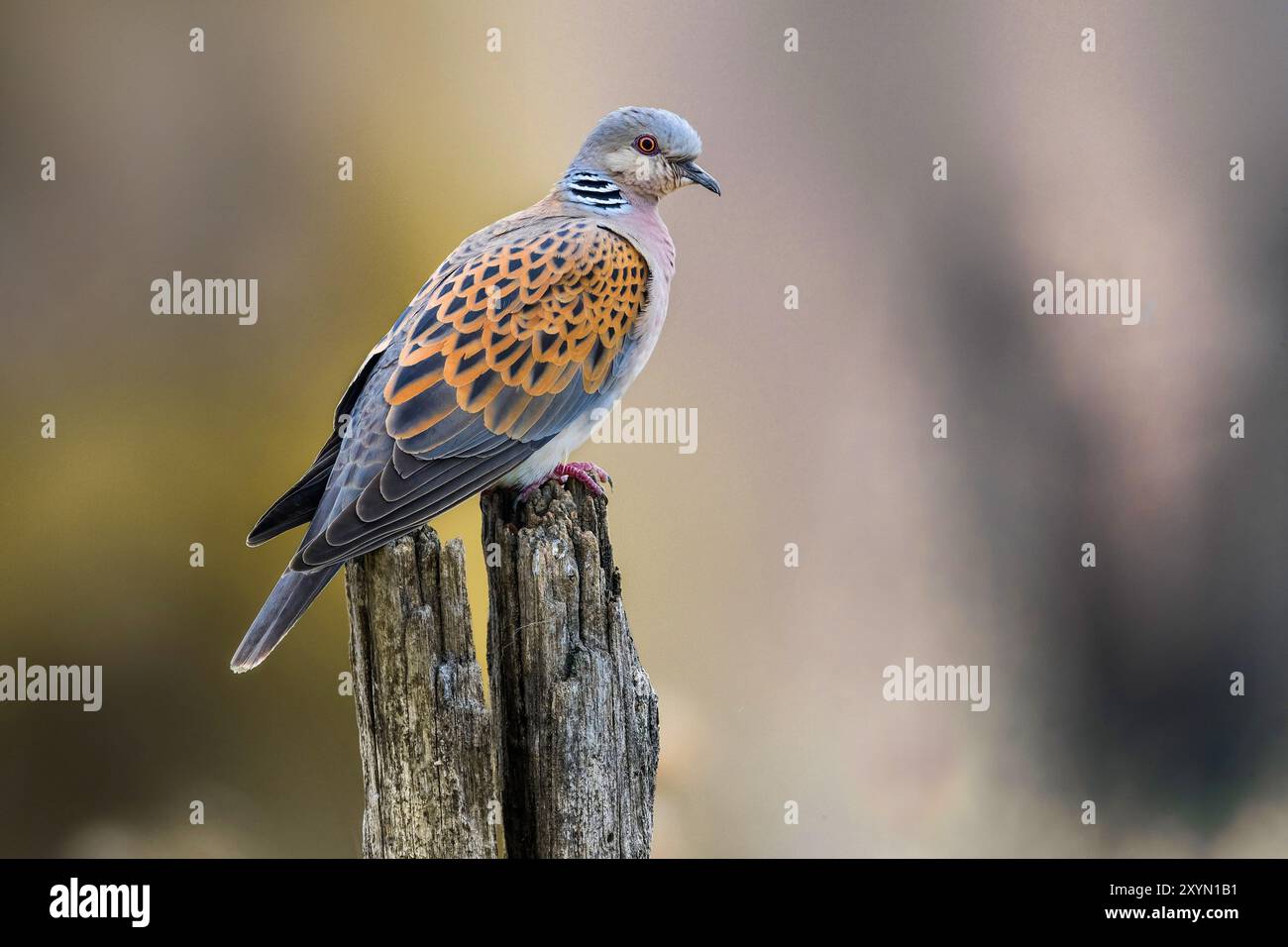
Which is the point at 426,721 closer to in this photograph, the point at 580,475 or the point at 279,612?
the point at 279,612

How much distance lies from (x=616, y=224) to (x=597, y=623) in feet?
6.56

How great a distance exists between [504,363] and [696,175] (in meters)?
1.34

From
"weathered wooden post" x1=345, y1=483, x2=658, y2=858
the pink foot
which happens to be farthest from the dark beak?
"weathered wooden post" x1=345, y1=483, x2=658, y2=858

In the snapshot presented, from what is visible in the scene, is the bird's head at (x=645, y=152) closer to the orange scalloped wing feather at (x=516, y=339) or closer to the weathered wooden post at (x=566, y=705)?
the orange scalloped wing feather at (x=516, y=339)

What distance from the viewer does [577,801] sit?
4.32 metres

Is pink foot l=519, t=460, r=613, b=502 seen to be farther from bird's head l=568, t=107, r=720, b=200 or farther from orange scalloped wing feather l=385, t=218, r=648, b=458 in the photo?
bird's head l=568, t=107, r=720, b=200

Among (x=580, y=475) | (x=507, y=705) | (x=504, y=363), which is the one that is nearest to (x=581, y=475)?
(x=580, y=475)

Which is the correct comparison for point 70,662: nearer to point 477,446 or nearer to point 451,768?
point 477,446

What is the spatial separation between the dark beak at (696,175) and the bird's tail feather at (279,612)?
8.05 ft

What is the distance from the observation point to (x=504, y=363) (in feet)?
17.2

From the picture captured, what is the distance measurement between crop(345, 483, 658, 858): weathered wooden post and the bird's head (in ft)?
6.26

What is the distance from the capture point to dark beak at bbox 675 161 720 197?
5938 mm

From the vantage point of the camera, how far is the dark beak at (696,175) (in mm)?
5938

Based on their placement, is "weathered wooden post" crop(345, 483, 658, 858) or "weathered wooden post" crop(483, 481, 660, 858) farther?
"weathered wooden post" crop(483, 481, 660, 858)
